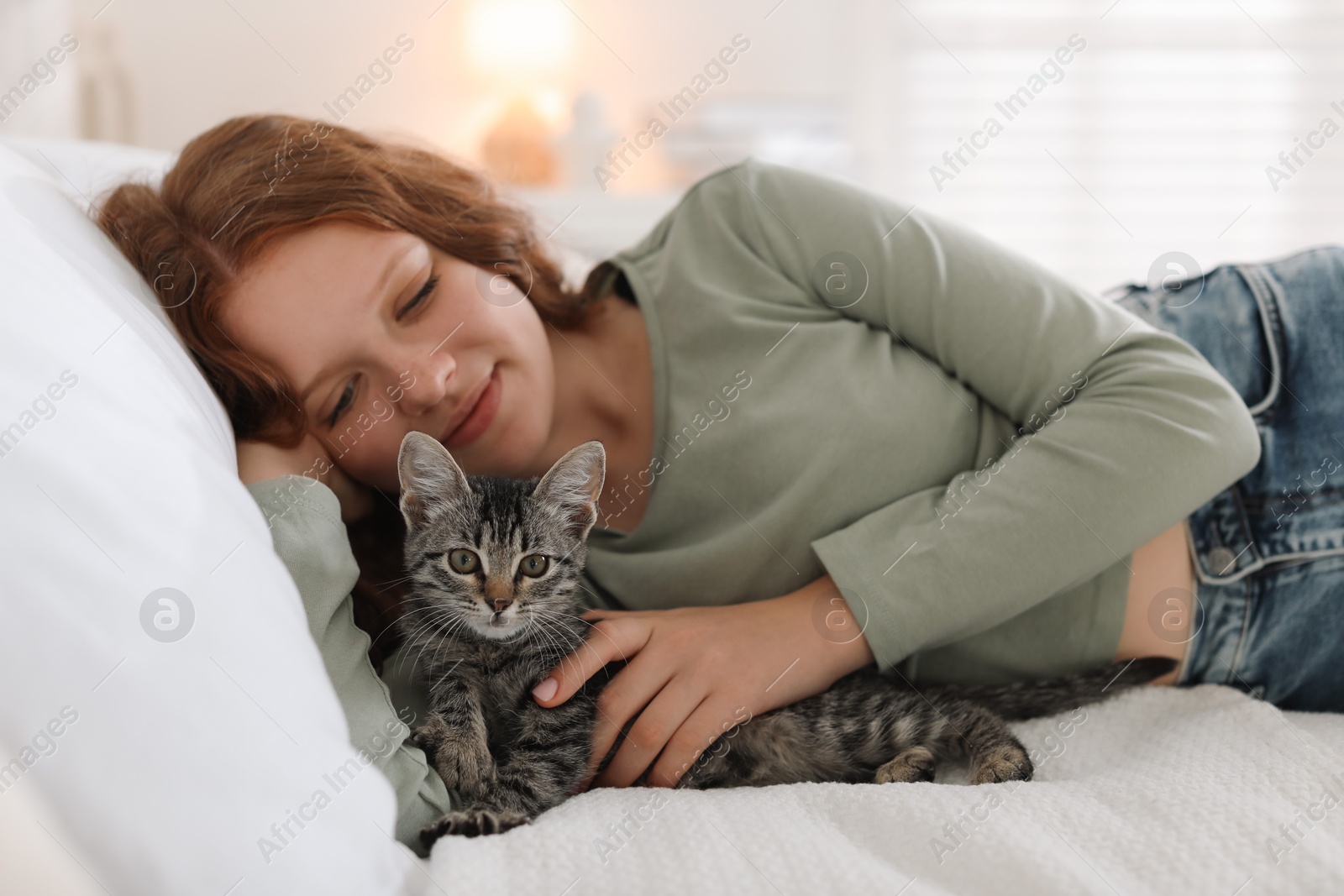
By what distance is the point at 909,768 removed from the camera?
1.17 m

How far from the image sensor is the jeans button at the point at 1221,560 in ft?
4.33

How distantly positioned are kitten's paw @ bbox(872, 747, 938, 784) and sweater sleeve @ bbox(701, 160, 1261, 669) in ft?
0.43

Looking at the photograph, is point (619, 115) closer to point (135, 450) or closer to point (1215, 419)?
point (1215, 419)

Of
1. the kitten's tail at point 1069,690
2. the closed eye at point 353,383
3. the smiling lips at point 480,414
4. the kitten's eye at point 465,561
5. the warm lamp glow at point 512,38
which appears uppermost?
the warm lamp glow at point 512,38

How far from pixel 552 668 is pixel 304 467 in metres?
0.48

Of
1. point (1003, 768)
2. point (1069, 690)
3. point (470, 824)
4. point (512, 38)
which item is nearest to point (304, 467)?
point (470, 824)

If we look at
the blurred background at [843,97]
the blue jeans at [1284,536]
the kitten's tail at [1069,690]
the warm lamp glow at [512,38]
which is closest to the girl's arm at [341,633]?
the kitten's tail at [1069,690]

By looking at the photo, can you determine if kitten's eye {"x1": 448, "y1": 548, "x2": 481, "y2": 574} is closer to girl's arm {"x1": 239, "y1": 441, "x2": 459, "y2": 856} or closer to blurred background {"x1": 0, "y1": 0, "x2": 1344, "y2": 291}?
girl's arm {"x1": 239, "y1": 441, "x2": 459, "y2": 856}

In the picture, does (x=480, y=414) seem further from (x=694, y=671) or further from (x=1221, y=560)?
(x=1221, y=560)

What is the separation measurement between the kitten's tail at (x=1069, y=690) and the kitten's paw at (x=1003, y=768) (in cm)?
15

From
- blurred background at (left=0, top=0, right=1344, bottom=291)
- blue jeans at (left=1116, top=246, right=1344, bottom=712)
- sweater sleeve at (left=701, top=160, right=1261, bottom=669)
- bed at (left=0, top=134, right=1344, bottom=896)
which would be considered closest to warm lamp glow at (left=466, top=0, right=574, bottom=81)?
blurred background at (left=0, top=0, right=1344, bottom=291)

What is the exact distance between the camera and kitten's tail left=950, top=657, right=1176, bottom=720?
1.30 metres

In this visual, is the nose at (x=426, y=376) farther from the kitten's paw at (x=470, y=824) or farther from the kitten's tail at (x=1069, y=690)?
the kitten's tail at (x=1069, y=690)

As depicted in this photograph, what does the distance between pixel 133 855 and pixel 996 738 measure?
103 centimetres
